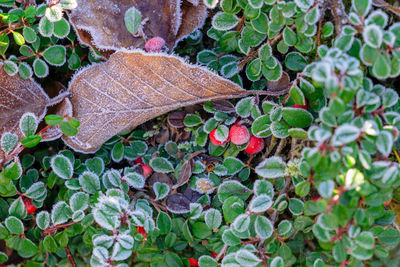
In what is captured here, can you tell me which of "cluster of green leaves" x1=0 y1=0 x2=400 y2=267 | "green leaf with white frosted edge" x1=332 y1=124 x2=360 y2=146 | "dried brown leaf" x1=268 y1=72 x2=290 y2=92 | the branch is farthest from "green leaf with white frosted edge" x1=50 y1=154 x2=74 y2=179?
the branch

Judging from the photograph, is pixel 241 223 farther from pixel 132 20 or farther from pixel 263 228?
pixel 132 20

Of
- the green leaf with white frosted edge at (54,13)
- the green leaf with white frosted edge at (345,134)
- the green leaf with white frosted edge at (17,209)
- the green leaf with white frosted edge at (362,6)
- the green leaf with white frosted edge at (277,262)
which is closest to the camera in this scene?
the green leaf with white frosted edge at (345,134)

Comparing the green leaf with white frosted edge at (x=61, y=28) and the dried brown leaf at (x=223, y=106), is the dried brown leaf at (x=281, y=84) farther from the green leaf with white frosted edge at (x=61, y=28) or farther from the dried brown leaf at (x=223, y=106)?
the green leaf with white frosted edge at (x=61, y=28)

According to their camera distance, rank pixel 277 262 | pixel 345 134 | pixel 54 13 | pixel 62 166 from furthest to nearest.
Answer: pixel 62 166
pixel 54 13
pixel 277 262
pixel 345 134

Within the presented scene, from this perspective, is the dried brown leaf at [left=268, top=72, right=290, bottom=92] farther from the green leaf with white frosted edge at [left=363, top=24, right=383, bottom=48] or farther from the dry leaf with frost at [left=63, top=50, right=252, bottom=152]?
the green leaf with white frosted edge at [left=363, top=24, right=383, bottom=48]

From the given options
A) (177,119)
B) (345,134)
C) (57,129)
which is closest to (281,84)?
(177,119)

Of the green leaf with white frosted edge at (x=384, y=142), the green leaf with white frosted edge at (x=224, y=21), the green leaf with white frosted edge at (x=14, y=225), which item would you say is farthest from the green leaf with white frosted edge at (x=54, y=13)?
the green leaf with white frosted edge at (x=384, y=142)
